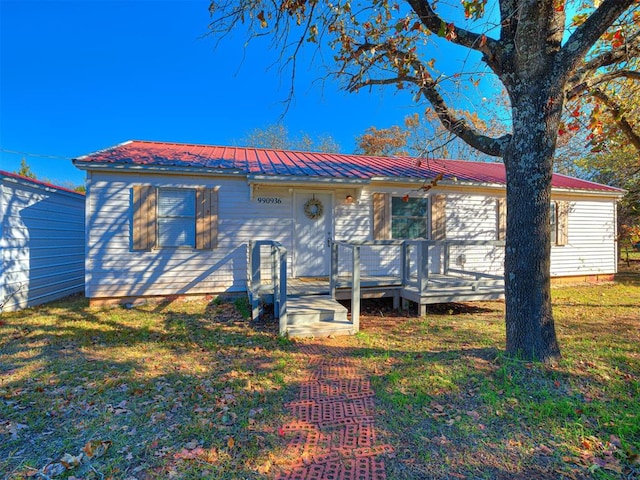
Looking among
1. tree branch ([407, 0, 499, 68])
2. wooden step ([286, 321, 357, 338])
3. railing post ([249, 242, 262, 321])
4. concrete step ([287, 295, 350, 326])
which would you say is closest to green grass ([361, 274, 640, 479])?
wooden step ([286, 321, 357, 338])

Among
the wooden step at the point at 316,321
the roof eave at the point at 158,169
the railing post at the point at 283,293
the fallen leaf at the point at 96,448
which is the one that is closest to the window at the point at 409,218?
the wooden step at the point at 316,321

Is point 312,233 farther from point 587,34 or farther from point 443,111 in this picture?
point 587,34

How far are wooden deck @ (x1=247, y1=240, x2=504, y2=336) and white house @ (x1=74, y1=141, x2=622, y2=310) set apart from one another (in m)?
0.68

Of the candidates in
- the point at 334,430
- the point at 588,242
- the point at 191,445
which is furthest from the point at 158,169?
the point at 588,242

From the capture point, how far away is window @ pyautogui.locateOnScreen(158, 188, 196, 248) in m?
7.01

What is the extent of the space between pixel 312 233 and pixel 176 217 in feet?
10.0

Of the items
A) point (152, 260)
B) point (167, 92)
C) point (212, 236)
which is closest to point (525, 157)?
point (212, 236)

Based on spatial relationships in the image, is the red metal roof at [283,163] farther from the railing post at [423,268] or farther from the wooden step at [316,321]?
the wooden step at [316,321]

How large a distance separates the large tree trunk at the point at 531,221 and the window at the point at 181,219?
575 cm

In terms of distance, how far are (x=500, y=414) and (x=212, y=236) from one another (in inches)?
241

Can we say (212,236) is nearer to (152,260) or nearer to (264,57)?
(152,260)

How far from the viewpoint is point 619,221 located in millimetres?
13477

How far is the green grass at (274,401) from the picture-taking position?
2203mm

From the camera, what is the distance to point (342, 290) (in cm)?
671
